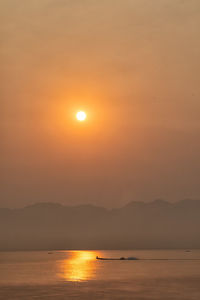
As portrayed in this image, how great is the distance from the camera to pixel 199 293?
129625 millimetres

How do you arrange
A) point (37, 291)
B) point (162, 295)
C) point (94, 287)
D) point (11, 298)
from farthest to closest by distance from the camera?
point (94, 287), point (37, 291), point (162, 295), point (11, 298)

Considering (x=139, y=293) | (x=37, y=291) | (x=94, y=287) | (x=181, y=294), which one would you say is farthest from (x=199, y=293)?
(x=37, y=291)

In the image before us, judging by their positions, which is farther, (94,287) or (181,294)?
(94,287)

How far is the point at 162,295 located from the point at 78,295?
2045 centimetres

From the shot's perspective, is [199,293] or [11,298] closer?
[11,298]

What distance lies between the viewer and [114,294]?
4882 inches

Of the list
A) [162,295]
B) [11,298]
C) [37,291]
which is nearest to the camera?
[11,298]

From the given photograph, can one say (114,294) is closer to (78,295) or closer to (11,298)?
(78,295)

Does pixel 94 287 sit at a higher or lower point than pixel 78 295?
higher

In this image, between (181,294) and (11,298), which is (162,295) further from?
(11,298)

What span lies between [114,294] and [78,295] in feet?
30.0

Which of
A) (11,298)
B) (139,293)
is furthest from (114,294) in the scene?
(11,298)

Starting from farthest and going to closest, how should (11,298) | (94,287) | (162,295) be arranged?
1. (94,287)
2. (162,295)
3. (11,298)

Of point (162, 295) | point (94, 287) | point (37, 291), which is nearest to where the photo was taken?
point (162, 295)
